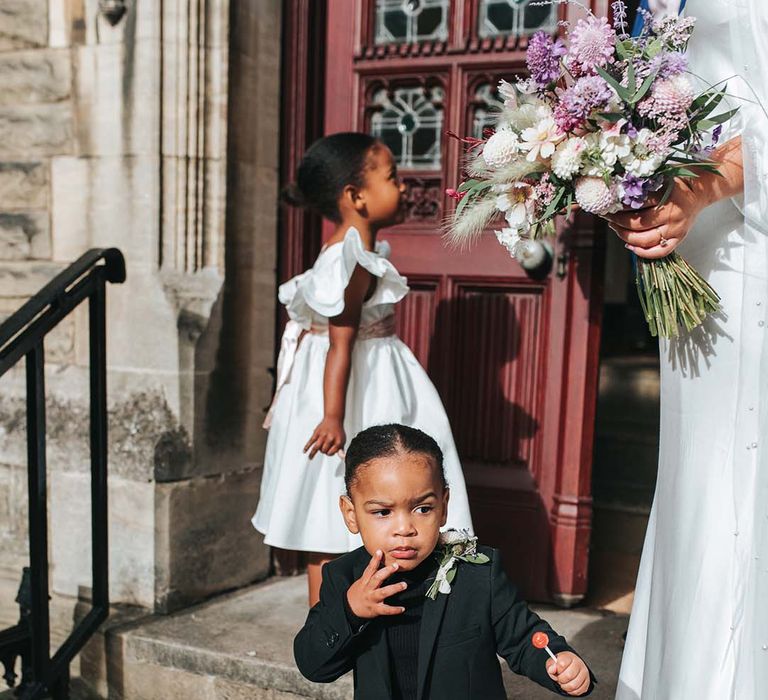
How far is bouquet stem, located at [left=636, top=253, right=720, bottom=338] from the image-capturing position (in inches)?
77.5

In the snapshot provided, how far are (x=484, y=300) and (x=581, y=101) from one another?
178 centimetres

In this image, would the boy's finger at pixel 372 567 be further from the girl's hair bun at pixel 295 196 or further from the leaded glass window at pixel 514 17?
the leaded glass window at pixel 514 17

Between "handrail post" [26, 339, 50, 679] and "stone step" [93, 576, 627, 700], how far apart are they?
402 millimetres

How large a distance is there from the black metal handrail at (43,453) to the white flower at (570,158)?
1.70m

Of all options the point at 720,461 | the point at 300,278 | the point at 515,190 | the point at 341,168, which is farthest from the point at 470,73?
the point at 720,461

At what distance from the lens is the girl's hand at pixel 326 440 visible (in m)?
2.76

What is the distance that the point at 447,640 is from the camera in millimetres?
1888

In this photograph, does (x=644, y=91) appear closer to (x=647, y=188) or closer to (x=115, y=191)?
(x=647, y=188)

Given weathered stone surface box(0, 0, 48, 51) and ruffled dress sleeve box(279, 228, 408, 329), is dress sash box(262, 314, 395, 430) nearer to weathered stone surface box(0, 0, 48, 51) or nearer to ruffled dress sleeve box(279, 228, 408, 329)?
ruffled dress sleeve box(279, 228, 408, 329)

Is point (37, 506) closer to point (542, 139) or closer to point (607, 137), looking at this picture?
point (542, 139)

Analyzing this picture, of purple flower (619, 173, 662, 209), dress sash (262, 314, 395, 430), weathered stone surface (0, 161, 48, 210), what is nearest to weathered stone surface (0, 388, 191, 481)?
dress sash (262, 314, 395, 430)

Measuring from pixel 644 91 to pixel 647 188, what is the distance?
185 millimetres

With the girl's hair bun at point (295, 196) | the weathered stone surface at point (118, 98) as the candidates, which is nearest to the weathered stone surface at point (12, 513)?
the weathered stone surface at point (118, 98)

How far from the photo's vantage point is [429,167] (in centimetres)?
359
